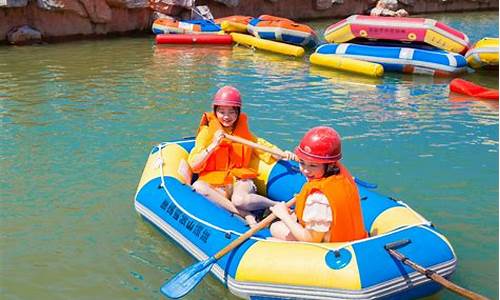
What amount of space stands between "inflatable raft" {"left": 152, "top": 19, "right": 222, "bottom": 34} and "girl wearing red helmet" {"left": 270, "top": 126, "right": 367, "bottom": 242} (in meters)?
10.8

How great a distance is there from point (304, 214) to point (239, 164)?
4.32ft

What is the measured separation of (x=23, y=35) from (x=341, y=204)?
1133cm

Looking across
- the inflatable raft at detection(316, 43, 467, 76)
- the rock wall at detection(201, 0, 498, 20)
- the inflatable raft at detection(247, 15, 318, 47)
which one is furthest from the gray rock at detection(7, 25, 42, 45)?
the inflatable raft at detection(316, 43, 467, 76)

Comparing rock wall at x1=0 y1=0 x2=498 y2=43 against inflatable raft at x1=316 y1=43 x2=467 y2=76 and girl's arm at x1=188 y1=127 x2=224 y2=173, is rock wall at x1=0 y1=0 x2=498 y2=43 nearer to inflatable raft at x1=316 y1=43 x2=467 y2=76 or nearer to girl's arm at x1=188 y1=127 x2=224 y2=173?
inflatable raft at x1=316 y1=43 x2=467 y2=76

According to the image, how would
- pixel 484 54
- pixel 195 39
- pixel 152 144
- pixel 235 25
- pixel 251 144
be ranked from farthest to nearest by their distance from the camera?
1. pixel 235 25
2. pixel 195 39
3. pixel 484 54
4. pixel 152 144
5. pixel 251 144

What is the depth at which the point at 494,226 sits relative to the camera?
4.40 metres

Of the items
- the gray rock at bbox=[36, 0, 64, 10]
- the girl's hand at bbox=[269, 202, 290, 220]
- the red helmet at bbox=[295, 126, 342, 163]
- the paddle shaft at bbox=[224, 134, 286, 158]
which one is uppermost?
the gray rock at bbox=[36, 0, 64, 10]

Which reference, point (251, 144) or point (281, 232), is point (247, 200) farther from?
point (281, 232)

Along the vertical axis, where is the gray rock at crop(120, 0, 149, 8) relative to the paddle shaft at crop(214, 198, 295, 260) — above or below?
above

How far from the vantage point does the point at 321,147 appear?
3.04m

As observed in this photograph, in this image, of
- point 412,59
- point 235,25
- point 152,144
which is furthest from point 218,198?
point 235,25

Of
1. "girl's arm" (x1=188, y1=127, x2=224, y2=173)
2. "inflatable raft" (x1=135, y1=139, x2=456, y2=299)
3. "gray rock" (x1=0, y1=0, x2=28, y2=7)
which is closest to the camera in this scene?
"inflatable raft" (x1=135, y1=139, x2=456, y2=299)

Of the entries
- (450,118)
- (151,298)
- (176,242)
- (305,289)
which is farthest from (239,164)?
(450,118)

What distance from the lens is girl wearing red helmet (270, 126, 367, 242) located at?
3.04 meters
